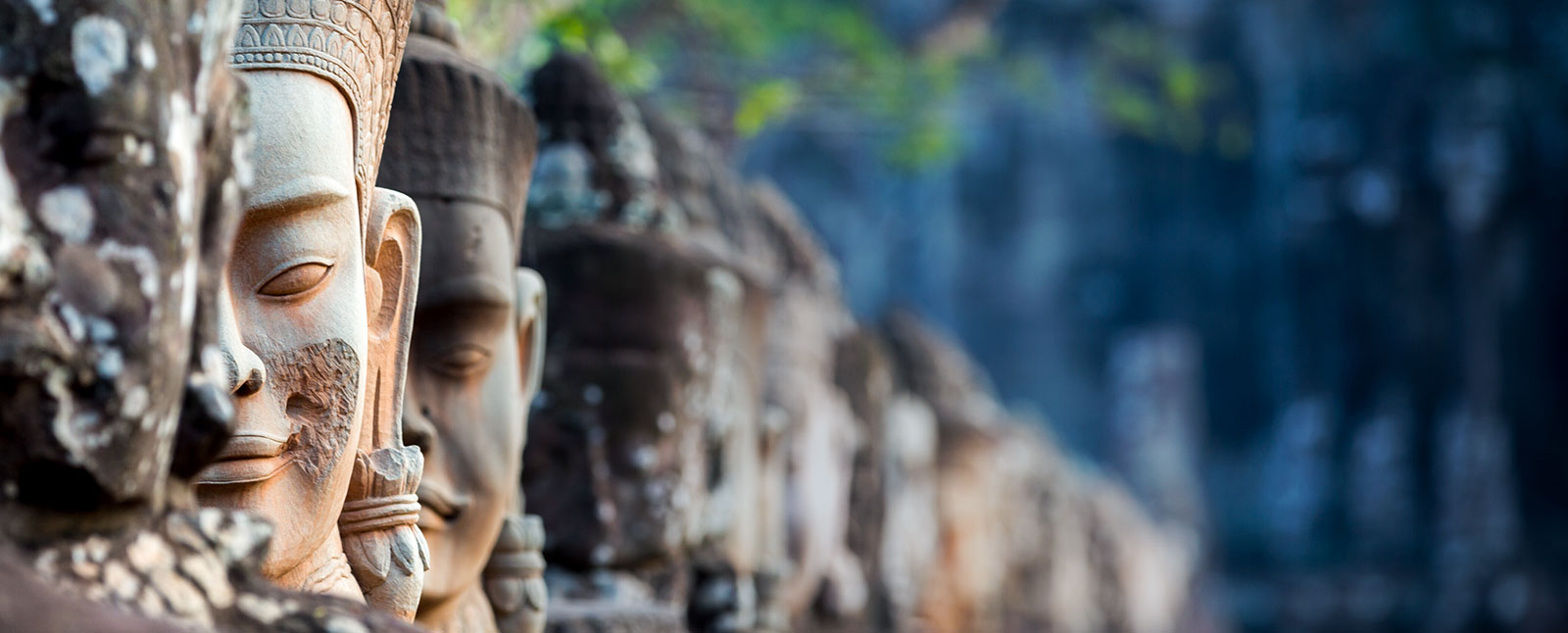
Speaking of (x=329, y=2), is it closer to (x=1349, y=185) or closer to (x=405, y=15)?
(x=405, y=15)

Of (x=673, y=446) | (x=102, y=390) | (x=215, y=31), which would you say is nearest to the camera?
(x=102, y=390)

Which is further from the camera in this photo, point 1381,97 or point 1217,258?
point 1217,258

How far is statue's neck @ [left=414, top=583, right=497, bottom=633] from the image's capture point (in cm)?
312

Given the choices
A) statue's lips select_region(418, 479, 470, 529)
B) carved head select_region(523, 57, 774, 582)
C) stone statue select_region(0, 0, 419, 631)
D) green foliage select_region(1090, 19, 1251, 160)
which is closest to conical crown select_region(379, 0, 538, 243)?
statue's lips select_region(418, 479, 470, 529)

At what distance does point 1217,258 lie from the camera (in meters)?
23.8

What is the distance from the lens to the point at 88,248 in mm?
1577

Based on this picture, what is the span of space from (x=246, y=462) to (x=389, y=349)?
1.08ft

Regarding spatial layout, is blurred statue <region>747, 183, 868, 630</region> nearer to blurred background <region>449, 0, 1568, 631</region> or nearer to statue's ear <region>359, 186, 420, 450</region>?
statue's ear <region>359, 186, 420, 450</region>

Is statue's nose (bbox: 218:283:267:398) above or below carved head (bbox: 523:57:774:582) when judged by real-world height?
below

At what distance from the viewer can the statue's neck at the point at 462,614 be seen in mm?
3119

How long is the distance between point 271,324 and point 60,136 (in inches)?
30.6

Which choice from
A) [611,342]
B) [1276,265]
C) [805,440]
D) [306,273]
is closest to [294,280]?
[306,273]

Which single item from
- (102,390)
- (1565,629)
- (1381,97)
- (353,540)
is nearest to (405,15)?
(353,540)

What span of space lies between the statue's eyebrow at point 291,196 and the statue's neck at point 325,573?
17.0 inches
